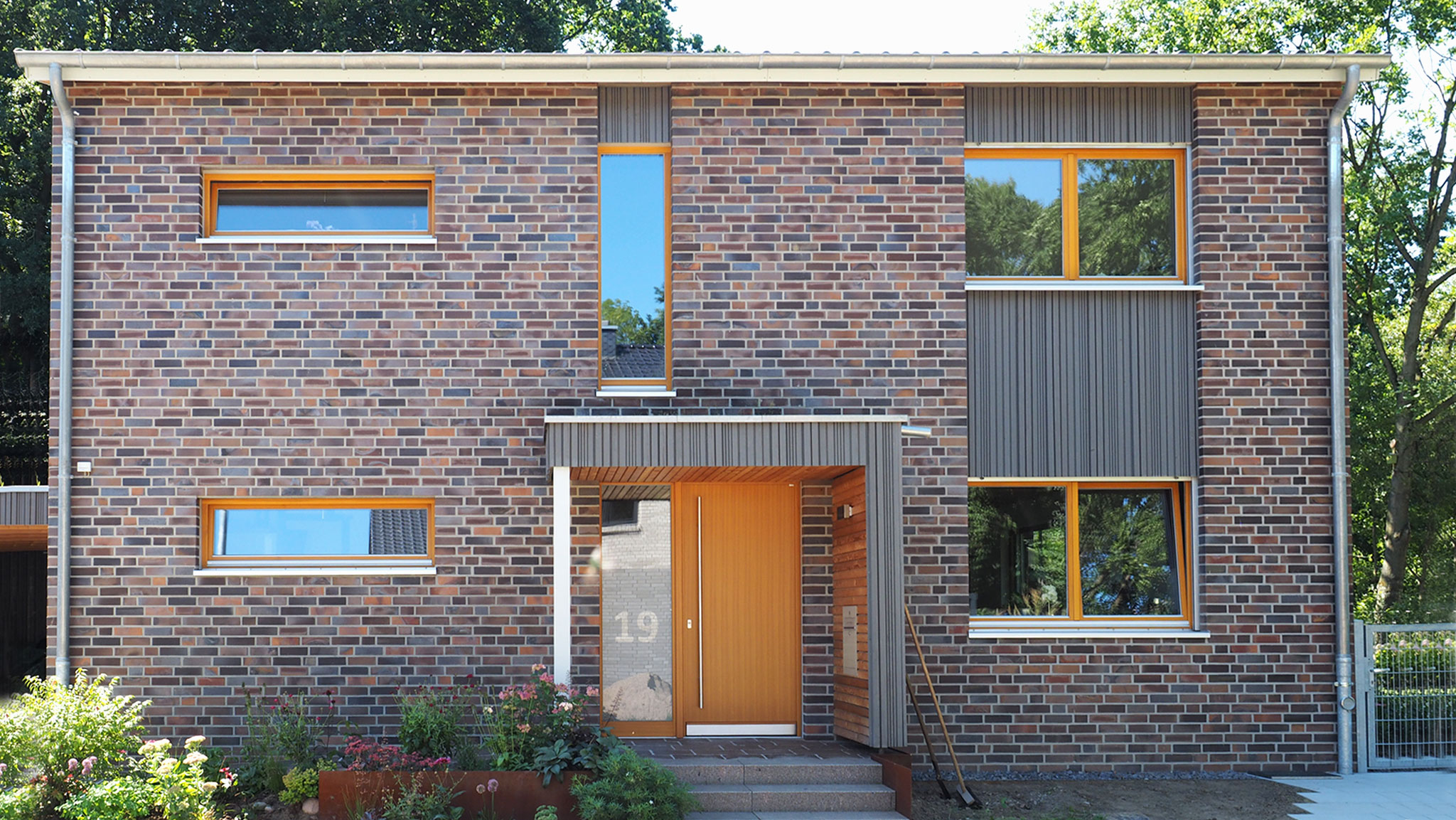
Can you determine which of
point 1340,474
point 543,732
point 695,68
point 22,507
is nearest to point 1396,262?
point 1340,474

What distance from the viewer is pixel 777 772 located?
8.79 metres

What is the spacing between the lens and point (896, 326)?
10133 mm

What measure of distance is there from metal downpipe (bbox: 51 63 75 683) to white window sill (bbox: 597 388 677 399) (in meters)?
4.08

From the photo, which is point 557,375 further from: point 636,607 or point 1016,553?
point 1016,553

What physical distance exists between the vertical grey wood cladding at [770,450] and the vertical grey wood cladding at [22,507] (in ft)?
14.0

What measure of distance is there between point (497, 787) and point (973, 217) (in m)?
5.84

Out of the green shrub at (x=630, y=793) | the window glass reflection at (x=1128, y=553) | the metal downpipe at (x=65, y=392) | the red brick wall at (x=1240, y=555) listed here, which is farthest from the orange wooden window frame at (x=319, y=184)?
the window glass reflection at (x=1128, y=553)

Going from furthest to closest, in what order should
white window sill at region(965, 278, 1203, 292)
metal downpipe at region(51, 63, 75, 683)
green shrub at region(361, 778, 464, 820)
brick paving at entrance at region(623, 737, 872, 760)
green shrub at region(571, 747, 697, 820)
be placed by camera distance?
white window sill at region(965, 278, 1203, 292), metal downpipe at region(51, 63, 75, 683), brick paving at entrance at region(623, 737, 872, 760), green shrub at region(361, 778, 464, 820), green shrub at region(571, 747, 697, 820)

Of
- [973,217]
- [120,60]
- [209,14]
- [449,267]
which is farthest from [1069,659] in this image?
[209,14]

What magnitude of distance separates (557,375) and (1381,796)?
22.8 ft

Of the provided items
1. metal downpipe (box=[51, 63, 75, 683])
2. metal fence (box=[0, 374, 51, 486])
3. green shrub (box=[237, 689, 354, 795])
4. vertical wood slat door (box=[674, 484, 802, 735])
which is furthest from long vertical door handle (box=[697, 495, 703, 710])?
metal fence (box=[0, 374, 51, 486])

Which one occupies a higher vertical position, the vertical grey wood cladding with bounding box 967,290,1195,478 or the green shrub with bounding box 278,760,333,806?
the vertical grey wood cladding with bounding box 967,290,1195,478

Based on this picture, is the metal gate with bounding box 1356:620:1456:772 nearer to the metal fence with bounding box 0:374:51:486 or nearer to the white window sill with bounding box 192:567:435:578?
the white window sill with bounding box 192:567:435:578

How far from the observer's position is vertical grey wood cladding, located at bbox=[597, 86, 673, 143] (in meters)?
10.1
